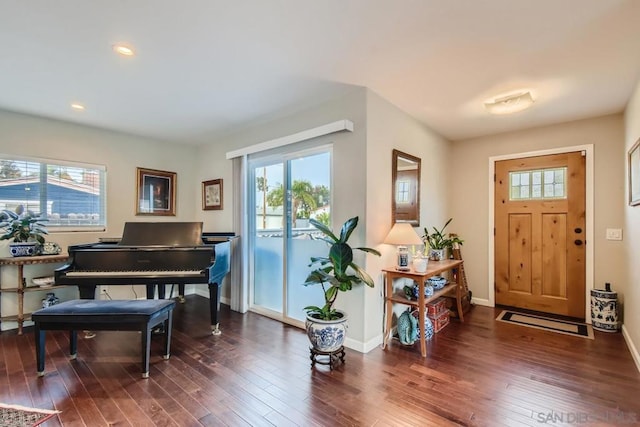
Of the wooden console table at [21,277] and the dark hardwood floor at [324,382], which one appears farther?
the wooden console table at [21,277]

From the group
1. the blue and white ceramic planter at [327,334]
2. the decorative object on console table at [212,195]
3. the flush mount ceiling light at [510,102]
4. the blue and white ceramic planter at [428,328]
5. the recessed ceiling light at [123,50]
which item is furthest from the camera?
the decorative object on console table at [212,195]

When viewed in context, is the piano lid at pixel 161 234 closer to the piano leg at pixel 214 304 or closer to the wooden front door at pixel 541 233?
the piano leg at pixel 214 304

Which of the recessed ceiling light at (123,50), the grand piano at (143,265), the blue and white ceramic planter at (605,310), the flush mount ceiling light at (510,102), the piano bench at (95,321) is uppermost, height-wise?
the recessed ceiling light at (123,50)

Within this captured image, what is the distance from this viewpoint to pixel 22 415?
1867 millimetres

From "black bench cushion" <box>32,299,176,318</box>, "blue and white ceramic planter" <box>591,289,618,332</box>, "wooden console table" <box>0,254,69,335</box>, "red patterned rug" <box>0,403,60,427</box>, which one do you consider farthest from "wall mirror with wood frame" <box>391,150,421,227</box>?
"wooden console table" <box>0,254,69,335</box>

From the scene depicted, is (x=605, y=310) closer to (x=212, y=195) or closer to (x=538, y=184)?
(x=538, y=184)

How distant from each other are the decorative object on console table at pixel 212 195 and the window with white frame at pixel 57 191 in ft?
4.34

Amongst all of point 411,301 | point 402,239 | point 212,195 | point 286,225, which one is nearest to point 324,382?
point 411,301

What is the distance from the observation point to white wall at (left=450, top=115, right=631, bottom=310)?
3459mm

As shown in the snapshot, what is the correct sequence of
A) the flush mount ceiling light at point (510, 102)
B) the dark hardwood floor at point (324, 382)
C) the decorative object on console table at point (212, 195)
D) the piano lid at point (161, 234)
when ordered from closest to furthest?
1. the dark hardwood floor at point (324, 382)
2. the flush mount ceiling light at point (510, 102)
3. the piano lid at point (161, 234)
4. the decorative object on console table at point (212, 195)

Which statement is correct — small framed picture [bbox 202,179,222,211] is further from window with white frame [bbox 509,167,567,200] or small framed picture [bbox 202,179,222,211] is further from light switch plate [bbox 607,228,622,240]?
light switch plate [bbox 607,228,622,240]

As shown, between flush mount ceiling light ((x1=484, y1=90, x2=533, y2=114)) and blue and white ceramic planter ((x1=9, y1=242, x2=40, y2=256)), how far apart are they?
16.9ft

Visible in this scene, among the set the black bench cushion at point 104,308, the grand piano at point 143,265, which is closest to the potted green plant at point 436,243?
the grand piano at point 143,265

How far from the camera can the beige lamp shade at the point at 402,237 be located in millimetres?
2850
